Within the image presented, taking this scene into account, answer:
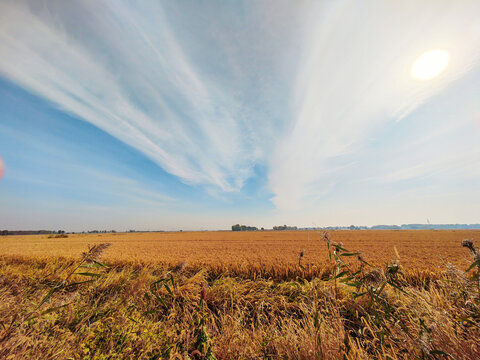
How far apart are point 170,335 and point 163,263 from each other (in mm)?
5845

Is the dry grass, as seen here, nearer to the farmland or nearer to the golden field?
the golden field

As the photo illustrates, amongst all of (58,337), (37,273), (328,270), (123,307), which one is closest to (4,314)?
(58,337)

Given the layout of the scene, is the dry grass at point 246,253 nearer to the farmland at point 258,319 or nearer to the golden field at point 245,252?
the golden field at point 245,252

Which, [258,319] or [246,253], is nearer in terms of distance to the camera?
[258,319]

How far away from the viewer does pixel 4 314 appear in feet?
10.4

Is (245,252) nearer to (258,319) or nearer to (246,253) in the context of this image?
(246,253)

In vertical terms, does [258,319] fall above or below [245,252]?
below

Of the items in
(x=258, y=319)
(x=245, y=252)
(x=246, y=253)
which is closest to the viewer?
(x=258, y=319)

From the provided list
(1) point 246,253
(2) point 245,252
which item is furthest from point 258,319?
(2) point 245,252

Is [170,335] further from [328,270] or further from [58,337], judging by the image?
[328,270]

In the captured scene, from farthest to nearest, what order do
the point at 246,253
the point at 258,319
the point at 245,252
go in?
the point at 245,252 < the point at 246,253 < the point at 258,319

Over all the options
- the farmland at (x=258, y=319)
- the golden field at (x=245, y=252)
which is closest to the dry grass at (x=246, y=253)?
the golden field at (x=245, y=252)

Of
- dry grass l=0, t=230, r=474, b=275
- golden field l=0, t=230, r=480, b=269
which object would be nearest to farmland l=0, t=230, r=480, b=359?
golden field l=0, t=230, r=480, b=269

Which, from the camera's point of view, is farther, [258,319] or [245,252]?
[245,252]
